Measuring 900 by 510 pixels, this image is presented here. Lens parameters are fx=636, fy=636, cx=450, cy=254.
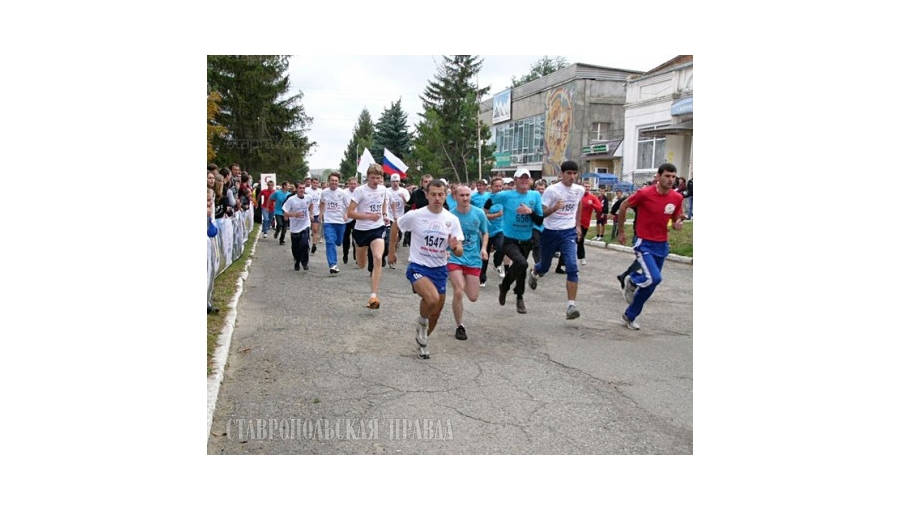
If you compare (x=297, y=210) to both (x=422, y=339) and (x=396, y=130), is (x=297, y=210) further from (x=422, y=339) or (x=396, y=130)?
(x=396, y=130)

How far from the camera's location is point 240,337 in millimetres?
6414

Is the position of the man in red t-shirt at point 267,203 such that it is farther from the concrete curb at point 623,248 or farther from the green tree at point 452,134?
the green tree at point 452,134

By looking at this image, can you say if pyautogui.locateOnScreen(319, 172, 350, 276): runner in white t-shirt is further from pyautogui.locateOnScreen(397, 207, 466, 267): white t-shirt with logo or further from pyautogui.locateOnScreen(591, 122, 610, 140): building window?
pyautogui.locateOnScreen(591, 122, 610, 140): building window

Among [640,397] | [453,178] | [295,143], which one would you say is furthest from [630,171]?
[640,397]

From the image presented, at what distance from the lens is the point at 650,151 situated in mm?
28016

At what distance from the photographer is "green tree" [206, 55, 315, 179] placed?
180 inches

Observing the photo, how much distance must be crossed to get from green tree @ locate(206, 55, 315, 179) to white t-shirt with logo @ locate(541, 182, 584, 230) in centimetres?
322

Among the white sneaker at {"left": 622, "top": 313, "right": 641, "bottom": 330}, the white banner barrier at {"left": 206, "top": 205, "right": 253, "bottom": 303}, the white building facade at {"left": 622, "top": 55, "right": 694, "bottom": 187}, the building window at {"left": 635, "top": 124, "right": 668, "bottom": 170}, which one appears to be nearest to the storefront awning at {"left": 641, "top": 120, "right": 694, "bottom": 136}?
the white building facade at {"left": 622, "top": 55, "right": 694, "bottom": 187}

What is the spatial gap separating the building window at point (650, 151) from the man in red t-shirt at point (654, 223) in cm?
2005

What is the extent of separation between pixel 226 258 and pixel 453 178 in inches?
1182

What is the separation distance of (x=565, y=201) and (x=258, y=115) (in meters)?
4.24

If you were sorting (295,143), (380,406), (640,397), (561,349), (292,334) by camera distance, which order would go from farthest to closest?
(295,143), (292,334), (561,349), (640,397), (380,406)

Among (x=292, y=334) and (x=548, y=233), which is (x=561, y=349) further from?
(x=292, y=334)

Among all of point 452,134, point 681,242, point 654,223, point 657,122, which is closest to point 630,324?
point 654,223
